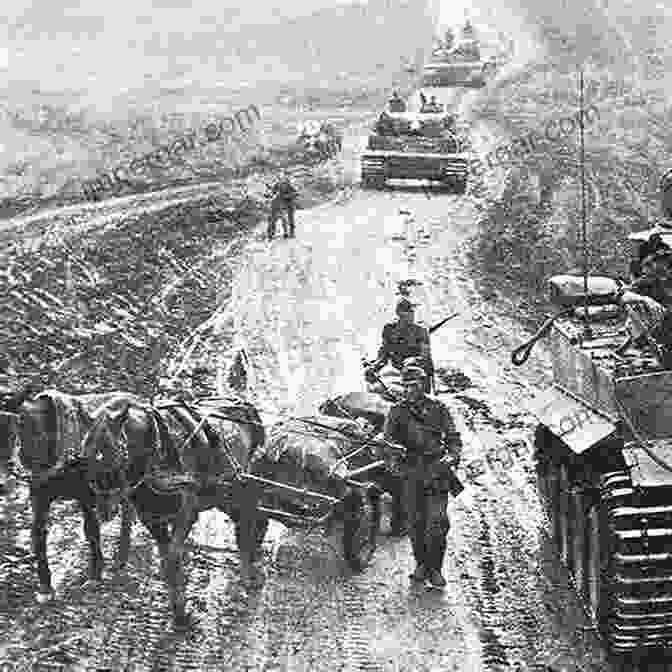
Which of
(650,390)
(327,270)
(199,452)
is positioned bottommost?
(327,270)

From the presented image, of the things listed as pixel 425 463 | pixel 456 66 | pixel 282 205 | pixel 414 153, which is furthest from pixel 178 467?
pixel 456 66

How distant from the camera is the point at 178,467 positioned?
9.27m

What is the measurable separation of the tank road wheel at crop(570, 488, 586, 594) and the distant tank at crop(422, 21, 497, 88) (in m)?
32.2

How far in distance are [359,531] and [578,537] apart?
1.82 metres

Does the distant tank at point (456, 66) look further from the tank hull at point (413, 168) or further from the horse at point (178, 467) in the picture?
the horse at point (178, 467)

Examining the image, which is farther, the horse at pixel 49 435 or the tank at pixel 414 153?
the tank at pixel 414 153

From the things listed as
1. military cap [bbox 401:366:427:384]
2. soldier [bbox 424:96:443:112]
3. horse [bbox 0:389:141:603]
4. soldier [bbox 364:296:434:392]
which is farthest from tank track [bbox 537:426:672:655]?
soldier [bbox 424:96:443:112]

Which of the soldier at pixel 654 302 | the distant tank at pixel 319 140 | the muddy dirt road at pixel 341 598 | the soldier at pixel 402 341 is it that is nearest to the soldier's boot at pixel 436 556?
the muddy dirt road at pixel 341 598

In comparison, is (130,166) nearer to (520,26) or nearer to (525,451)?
(525,451)

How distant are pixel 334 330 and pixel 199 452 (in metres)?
9.31

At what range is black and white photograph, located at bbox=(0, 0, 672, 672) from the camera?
8945 mm

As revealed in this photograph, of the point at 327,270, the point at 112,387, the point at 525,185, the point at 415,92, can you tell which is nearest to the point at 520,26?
the point at 415,92

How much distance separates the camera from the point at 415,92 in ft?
134

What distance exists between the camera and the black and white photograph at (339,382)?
8945 millimetres
